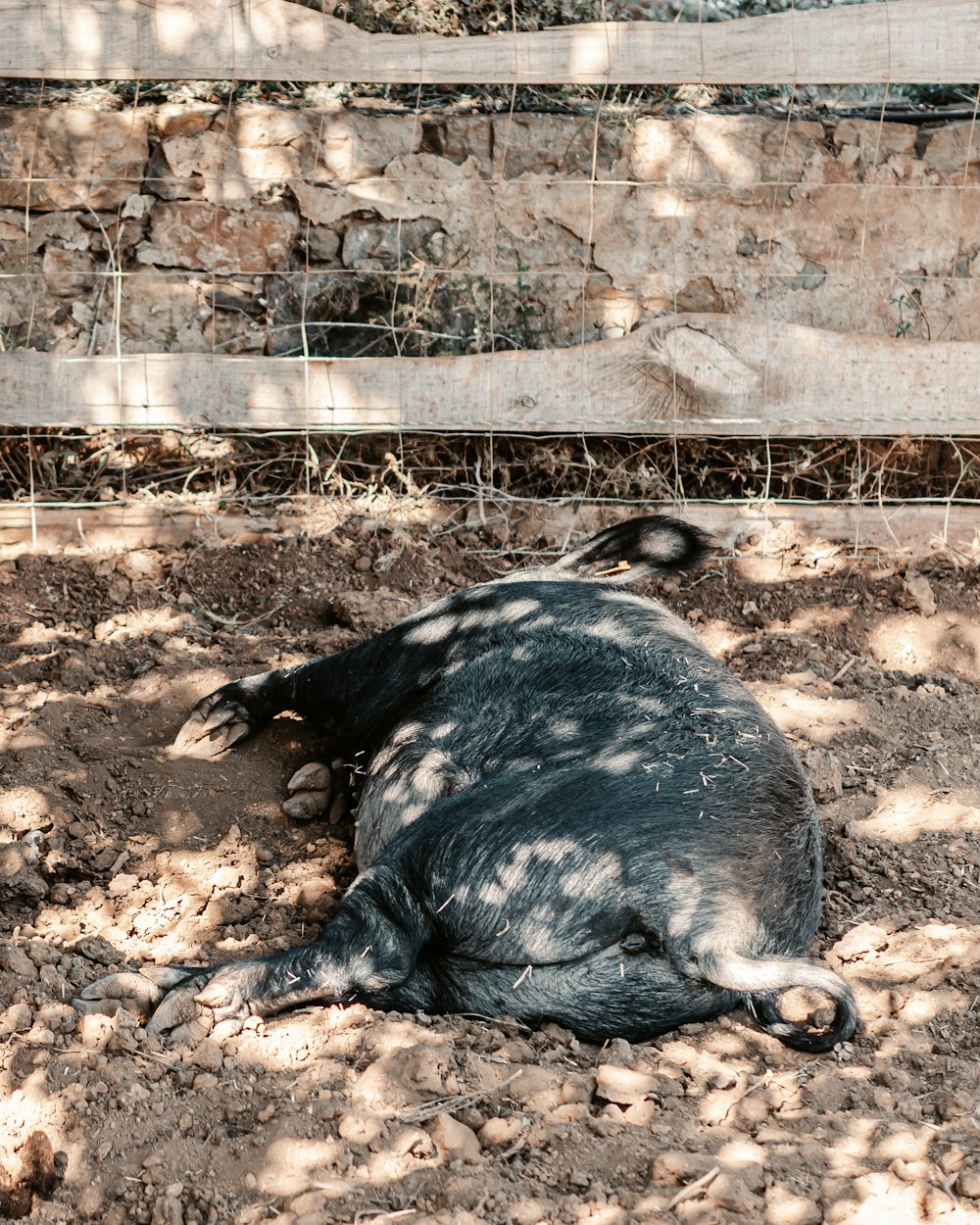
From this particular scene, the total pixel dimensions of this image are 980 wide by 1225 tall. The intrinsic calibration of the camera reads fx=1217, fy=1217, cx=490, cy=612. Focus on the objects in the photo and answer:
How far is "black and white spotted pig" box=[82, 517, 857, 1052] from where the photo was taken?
2.59m

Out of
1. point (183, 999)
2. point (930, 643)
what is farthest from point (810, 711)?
point (183, 999)

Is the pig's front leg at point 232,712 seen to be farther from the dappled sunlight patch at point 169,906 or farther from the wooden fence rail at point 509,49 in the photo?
the wooden fence rail at point 509,49

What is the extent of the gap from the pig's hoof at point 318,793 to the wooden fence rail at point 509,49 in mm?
2545

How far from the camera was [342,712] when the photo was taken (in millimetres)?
3646

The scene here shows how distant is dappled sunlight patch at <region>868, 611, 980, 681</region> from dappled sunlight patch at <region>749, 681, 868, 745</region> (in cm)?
50

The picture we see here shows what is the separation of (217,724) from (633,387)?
82.3 inches

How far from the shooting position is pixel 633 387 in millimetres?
4695

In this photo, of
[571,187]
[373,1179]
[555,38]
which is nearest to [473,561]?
[571,187]

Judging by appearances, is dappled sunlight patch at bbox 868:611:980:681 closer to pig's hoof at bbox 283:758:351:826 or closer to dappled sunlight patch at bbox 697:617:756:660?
dappled sunlight patch at bbox 697:617:756:660

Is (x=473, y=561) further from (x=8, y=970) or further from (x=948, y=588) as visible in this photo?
(x=8, y=970)

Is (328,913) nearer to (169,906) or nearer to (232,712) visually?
(169,906)

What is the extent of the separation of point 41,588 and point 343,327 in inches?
67.0

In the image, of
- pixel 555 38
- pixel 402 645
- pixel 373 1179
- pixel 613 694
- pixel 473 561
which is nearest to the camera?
pixel 373 1179

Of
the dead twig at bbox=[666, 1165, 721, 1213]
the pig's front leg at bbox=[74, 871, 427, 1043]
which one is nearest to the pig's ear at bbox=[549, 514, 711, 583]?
the pig's front leg at bbox=[74, 871, 427, 1043]
